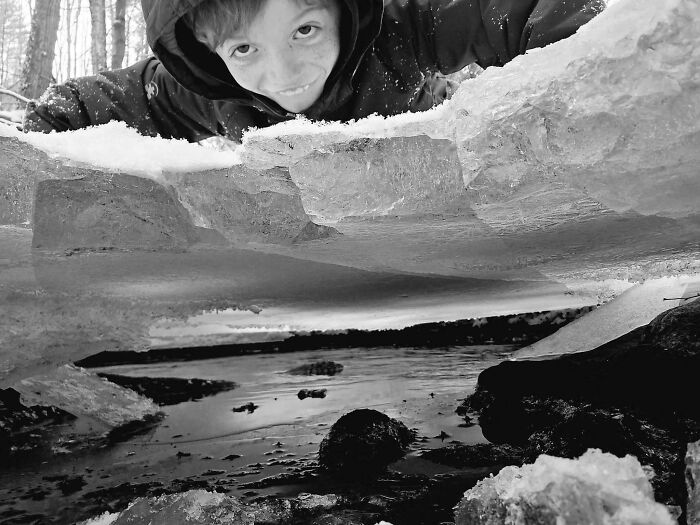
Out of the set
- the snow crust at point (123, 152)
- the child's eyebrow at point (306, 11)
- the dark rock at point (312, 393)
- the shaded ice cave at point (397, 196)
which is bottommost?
the dark rock at point (312, 393)

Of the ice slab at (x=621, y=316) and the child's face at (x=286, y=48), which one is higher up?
the child's face at (x=286, y=48)

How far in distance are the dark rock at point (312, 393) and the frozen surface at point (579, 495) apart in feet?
6.26

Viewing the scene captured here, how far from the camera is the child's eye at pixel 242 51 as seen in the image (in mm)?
1748

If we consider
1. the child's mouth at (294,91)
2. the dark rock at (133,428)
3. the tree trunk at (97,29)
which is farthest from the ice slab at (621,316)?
the tree trunk at (97,29)

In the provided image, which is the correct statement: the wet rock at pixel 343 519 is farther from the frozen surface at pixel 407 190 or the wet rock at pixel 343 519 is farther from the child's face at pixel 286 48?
the child's face at pixel 286 48

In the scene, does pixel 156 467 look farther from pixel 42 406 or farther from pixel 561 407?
pixel 561 407

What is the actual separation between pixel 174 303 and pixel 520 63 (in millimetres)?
1726

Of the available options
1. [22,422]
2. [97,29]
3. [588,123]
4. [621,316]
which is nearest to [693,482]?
[588,123]

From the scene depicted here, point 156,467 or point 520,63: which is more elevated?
point 520,63

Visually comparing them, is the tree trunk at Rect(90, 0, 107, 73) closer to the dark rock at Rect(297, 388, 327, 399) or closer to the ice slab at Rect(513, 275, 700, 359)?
the dark rock at Rect(297, 388, 327, 399)

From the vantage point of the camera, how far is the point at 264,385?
10.2 feet

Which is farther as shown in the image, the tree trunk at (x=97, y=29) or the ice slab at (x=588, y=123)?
the tree trunk at (x=97, y=29)

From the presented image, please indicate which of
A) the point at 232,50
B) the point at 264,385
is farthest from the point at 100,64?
the point at 232,50

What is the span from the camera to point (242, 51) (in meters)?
1.77
